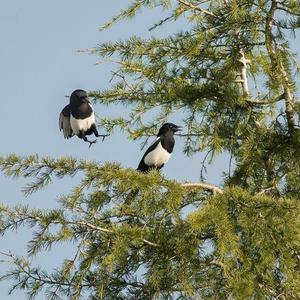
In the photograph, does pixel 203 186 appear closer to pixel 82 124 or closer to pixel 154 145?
pixel 154 145

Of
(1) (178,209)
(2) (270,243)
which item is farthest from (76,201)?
(2) (270,243)

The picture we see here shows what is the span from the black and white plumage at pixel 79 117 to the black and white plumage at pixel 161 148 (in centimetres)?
49

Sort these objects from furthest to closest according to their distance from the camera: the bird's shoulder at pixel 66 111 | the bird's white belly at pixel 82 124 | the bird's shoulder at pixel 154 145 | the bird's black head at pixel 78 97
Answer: the bird's shoulder at pixel 66 111, the bird's black head at pixel 78 97, the bird's white belly at pixel 82 124, the bird's shoulder at pixel 154 145

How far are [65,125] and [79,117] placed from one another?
430mm

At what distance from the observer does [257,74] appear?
6.69 m

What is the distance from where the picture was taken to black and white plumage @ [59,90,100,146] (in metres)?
7.78

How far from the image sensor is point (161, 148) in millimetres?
7461

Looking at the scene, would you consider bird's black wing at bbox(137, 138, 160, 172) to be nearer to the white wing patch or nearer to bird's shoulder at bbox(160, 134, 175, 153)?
bird's shoulder at bbox(160, 134, 175, 153)

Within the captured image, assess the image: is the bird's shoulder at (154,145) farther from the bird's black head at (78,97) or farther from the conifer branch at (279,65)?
the conifer branch at (279,65)

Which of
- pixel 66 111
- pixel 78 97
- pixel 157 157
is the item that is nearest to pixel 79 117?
pixel 78 97

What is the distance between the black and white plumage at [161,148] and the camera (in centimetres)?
739

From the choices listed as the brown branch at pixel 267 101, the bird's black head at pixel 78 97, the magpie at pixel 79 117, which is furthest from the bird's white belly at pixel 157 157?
the brown branch at pixel 267 101

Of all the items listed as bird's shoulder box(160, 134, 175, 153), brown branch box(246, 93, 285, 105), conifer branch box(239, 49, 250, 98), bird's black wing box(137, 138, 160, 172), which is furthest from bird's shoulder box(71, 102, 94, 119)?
brown branch box(246, 93, 285, 105)

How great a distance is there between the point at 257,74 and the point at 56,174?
2352 millimetres
